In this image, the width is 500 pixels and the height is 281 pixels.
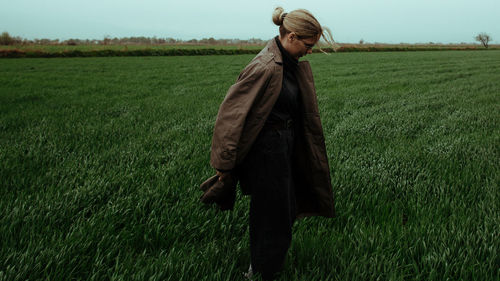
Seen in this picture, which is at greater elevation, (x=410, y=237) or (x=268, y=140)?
(x=268, y=140)

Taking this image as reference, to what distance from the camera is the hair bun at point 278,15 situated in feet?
5.41

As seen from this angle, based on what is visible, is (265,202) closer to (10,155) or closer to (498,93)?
(10,155)

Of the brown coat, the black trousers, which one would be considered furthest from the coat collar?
the black trousers

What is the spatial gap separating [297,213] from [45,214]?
6.43ft

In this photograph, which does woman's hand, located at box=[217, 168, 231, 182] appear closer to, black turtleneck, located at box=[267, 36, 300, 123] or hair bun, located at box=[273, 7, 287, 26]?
black turtleneck, located at box=[267, 36, 300, 123]

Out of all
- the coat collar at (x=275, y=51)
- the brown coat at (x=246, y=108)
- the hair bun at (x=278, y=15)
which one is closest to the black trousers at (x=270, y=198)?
the brown coat at (x=246, y=108)

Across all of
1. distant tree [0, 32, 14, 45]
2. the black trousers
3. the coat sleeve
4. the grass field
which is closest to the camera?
the coat sleeve

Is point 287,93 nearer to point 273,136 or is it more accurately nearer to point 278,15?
point 273,136

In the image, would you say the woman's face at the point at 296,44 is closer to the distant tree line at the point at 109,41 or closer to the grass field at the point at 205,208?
the grass field at the point at 205,208

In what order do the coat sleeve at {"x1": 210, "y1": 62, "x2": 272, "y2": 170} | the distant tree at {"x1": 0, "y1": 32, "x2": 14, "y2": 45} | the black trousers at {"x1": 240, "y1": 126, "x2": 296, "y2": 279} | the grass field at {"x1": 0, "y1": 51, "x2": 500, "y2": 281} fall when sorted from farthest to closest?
the distant tree at {"x1": 0, "y1": 32, "x2": 14, "y2": 45}, the grass field at {"x1": 0, "y1": 51, "x2": 500, "y2": 281}, the black trousers at {"x1": 240, "y1": 126, "x2": 296, "y2": 279}, the coat sleeve at {"x1": 210, "y1": 62, "x2": 272, "y2": 170}

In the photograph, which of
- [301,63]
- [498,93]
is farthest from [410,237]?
[498,93]

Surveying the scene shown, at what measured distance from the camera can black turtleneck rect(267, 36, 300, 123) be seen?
165cm

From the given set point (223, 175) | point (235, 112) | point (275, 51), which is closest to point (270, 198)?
point (223, 175)

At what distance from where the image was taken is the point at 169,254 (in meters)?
1.85
